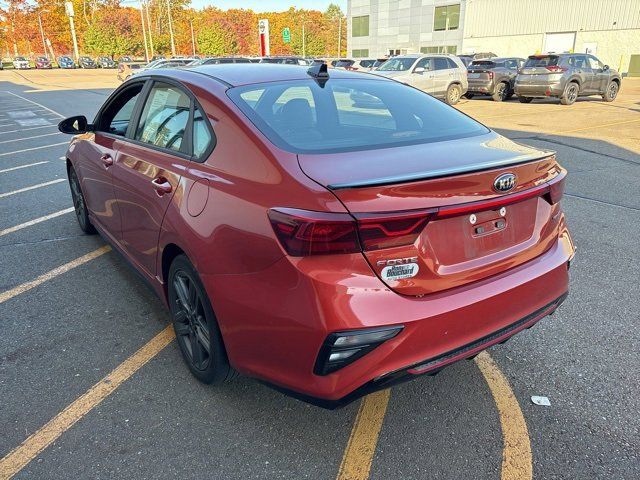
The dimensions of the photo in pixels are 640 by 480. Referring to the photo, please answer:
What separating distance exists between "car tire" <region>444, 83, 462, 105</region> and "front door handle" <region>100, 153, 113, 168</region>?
1610 cm

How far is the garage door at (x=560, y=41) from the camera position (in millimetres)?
43634

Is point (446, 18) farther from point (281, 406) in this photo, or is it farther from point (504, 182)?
point (281, 406)

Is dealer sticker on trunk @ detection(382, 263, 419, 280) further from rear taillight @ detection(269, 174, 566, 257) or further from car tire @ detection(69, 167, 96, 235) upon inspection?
car tire @ detection(69, 167, 96, 235)

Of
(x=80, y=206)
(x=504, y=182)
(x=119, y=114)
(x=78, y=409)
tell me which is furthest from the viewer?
(x=80, y=206)

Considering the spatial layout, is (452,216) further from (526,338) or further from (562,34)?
(562,34)

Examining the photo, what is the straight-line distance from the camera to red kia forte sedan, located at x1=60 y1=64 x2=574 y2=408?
6.38ft

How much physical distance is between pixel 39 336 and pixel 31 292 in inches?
31.1

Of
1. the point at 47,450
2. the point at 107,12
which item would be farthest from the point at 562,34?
the point at 107,12

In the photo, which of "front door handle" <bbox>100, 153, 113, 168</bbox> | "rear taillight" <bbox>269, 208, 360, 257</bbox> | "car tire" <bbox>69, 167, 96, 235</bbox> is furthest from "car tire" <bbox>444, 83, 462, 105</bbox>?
"rear taillight" <bbox>269, 208, 360, 257</bbox>

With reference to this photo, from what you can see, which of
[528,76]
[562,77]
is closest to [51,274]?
[528,76]

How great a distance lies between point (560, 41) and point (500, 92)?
30.7 metres

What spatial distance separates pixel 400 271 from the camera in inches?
78.2

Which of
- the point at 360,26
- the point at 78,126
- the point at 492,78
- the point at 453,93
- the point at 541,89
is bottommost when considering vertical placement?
the point at 453,93

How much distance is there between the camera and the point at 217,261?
2.33 meters
